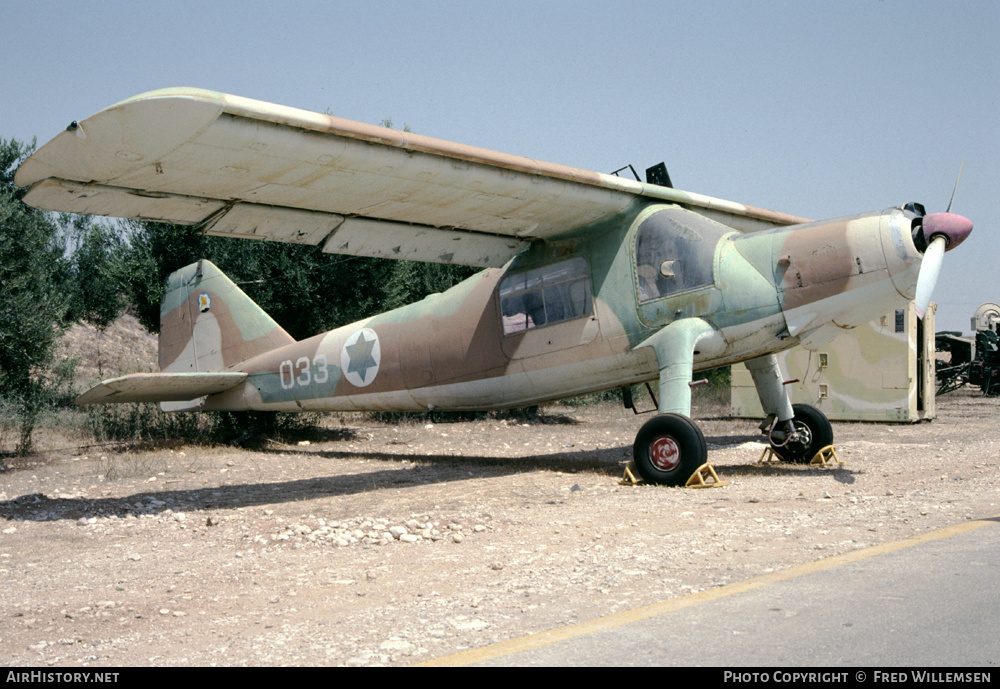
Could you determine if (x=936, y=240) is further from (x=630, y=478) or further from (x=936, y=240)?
(x=630, y=478)


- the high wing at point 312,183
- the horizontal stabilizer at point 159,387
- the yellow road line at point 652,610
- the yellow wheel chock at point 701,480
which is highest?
the high wing at point 312,183

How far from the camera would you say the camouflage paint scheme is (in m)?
16.0

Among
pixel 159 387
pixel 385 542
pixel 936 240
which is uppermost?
pixel 936 240

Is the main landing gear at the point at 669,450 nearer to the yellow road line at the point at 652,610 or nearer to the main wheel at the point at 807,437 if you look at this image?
the main wheel at the point at 807,437

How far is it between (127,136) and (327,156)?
168cm

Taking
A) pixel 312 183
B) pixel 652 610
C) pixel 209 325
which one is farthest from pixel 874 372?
pixel 652 610

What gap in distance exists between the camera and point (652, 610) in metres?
3.78

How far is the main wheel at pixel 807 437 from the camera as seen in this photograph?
1008cm

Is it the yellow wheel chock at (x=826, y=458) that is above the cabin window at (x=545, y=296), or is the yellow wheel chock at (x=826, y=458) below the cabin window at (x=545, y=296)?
below

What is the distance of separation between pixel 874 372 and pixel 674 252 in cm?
914

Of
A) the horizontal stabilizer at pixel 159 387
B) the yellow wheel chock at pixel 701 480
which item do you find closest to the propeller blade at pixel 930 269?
the yellow wheel chock at pixel 701 480

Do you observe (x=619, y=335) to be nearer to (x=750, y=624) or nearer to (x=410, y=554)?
(x=410, y=554)

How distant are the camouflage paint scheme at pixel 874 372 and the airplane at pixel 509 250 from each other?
20.0ft

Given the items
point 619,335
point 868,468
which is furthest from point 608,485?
point 868,468
